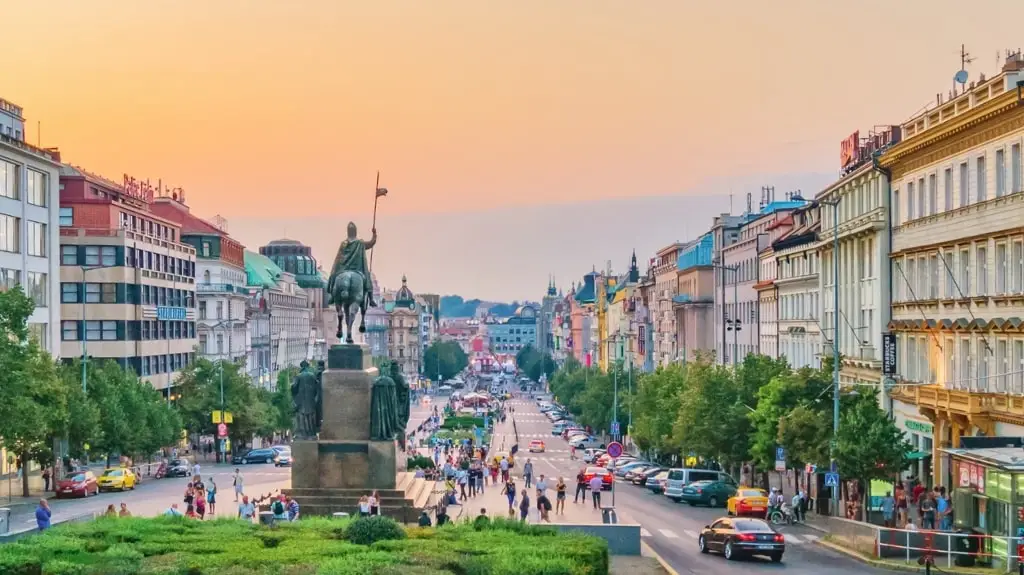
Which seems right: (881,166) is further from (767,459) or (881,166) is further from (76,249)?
(76,249)

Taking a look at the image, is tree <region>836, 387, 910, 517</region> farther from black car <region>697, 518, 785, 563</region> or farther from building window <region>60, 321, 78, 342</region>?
building window <region>60, 321, 78, 342</region>

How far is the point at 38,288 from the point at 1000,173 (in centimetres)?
5786

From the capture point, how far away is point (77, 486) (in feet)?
232

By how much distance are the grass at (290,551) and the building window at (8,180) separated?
5384 cm

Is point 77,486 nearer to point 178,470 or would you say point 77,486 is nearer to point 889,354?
point 178,470

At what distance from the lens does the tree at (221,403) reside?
347ft

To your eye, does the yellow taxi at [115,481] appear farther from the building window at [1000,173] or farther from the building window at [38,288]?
the building window at [1000,173]

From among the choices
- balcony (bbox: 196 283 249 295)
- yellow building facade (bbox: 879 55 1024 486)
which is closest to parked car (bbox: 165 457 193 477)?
yellow building facade (bbox: 879 55 1024 486)

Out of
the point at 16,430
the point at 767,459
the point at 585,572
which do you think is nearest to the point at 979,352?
the point at 767,459

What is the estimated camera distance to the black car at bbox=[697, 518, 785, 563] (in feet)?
142

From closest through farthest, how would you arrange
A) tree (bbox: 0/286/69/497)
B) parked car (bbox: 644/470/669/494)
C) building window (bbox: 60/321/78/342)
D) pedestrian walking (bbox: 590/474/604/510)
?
pedestrian walking (bbox: 590/474/604/510), tree (bbox: 0/286/69/497), parked car (bbox: 644/470/669/494), building window (bbox: 60/321/78/342)

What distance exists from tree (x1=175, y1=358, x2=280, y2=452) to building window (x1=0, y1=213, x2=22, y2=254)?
20.3m

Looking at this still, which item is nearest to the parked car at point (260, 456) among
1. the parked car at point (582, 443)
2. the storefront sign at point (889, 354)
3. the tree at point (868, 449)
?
the parked car at point (582, 443)

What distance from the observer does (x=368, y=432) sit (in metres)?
42.4
